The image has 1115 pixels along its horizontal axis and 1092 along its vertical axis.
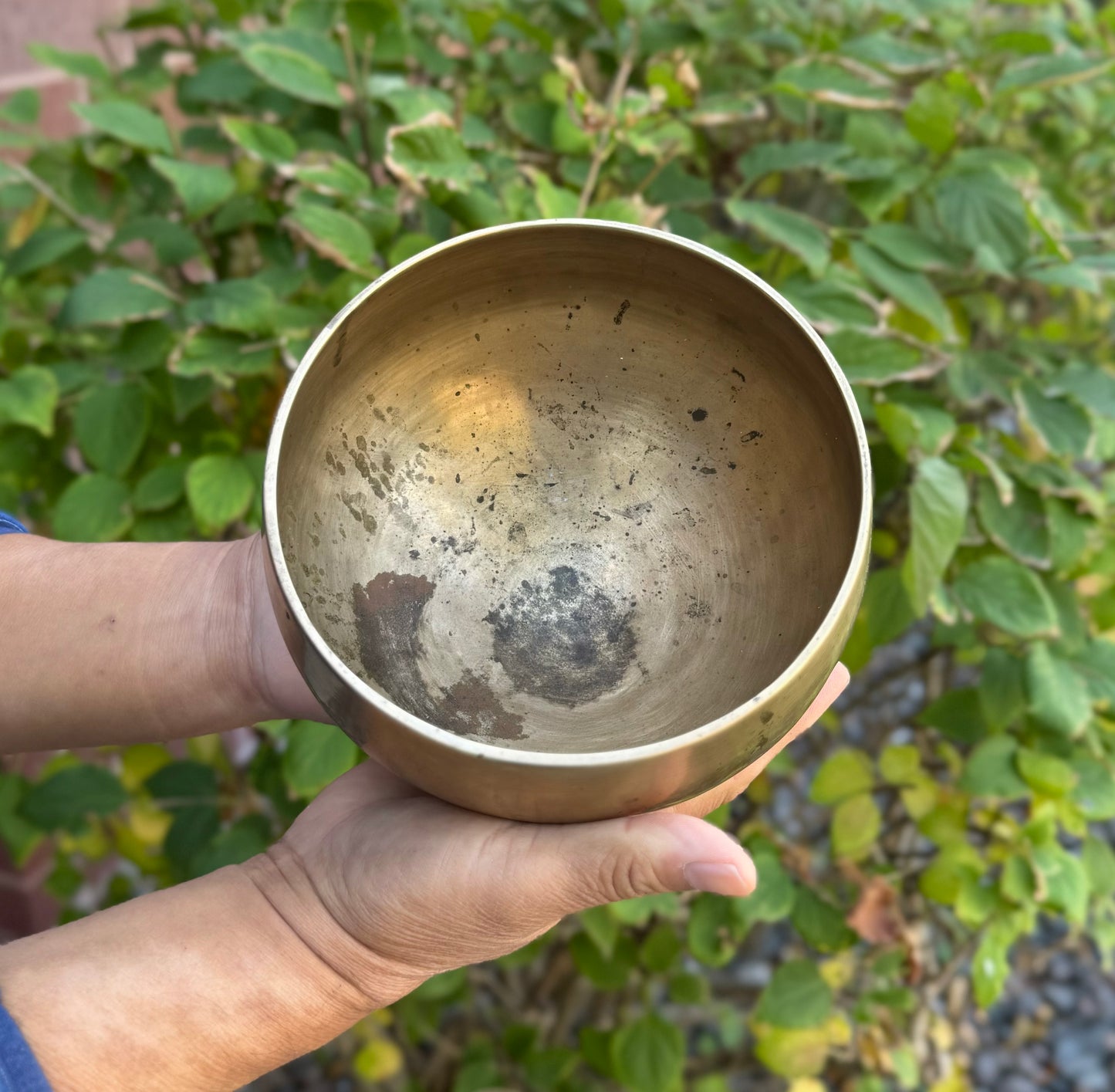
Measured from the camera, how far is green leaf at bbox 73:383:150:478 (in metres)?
1.01

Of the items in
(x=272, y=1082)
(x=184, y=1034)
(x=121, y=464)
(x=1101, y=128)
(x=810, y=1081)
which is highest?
(x=1101, y=128)

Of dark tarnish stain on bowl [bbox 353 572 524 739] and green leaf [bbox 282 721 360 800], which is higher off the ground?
dark tarnish stain on bowl [bbox 353 572 524 739]

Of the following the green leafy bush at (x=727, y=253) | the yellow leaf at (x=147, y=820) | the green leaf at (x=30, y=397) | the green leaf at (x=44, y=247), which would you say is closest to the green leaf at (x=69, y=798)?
the green leafy bush at (x=727, y=253)

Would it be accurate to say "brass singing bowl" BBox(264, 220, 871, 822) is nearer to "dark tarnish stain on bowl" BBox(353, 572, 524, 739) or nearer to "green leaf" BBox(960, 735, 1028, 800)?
"dark tarnish stain on bowl" BBox(353, 572, 524, 739)

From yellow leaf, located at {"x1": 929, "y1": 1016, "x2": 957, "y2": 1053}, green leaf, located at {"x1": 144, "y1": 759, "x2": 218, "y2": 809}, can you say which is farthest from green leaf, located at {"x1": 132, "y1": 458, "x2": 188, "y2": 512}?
yellow leaf, located at {"x1": 929, "y1": 1016, "x2": 957, "y2": 1053}

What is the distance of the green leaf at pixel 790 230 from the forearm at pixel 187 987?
67cm

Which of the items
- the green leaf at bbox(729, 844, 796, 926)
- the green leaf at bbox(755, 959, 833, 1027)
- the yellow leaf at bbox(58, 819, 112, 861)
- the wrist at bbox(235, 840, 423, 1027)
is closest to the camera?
the wrist at bbox(235, 840, 423, 1027)

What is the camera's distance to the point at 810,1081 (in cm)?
143

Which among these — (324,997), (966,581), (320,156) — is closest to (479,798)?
(324,997)

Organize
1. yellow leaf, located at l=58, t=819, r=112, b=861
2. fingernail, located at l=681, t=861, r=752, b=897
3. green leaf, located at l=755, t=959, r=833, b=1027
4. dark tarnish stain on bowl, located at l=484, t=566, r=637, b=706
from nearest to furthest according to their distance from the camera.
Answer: fingernail, located at l=681, t=861, r=752, b=897 → dark tarnish stain on bowl, located at l=484, t=566, r=637, b=706 → green leaf, located at l=755, t=959, r=833, b=1027 → yellow leaf, located at l=58, t=819, r=112, b=861

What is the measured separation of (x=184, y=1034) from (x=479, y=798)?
0.93ft

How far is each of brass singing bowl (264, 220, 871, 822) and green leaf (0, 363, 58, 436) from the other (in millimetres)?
332

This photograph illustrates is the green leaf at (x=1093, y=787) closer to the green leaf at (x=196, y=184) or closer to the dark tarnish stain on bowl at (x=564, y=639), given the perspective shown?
the dark tarnish stain on bowl at (x=564, y=639)

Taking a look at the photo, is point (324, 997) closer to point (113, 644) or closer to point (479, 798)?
point (479, 798)
